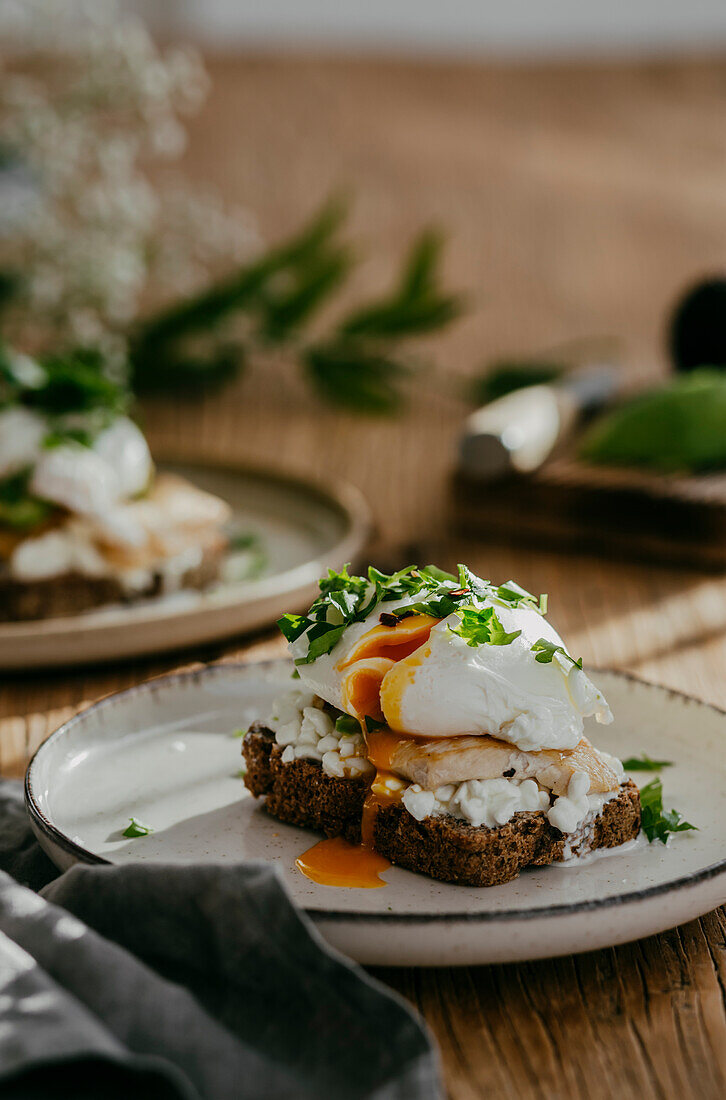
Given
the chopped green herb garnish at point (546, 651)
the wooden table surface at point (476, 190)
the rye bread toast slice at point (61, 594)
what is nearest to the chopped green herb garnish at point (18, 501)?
the rye bread toast slice at point (61, 594)

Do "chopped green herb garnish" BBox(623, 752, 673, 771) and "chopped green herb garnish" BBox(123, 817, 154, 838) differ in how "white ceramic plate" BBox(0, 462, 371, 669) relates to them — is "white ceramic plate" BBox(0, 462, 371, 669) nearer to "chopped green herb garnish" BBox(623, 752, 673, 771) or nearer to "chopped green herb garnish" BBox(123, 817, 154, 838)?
"chopped green herb garnish" BBox(123, 817, 154, 838)

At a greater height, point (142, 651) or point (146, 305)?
point (146, 305)

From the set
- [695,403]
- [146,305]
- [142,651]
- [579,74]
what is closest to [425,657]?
[142,651]

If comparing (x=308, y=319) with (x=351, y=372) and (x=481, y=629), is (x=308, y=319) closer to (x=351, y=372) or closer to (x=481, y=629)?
(x=351, y=372)

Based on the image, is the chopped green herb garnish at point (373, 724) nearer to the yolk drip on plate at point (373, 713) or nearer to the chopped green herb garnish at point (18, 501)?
the yolk drip on plate at point (373, 713)

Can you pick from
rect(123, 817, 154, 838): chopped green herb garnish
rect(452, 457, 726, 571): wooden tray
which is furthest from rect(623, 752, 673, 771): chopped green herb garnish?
rect(452, 457, 726, 571): wooden tray

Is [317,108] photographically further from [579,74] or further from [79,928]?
[79,928]

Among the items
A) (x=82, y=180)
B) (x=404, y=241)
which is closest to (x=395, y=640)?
(x=82, y=180)

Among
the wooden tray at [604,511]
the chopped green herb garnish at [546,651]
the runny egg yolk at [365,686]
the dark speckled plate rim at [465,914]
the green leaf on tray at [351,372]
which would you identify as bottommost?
the dark speckled plate rim at [465,914]
